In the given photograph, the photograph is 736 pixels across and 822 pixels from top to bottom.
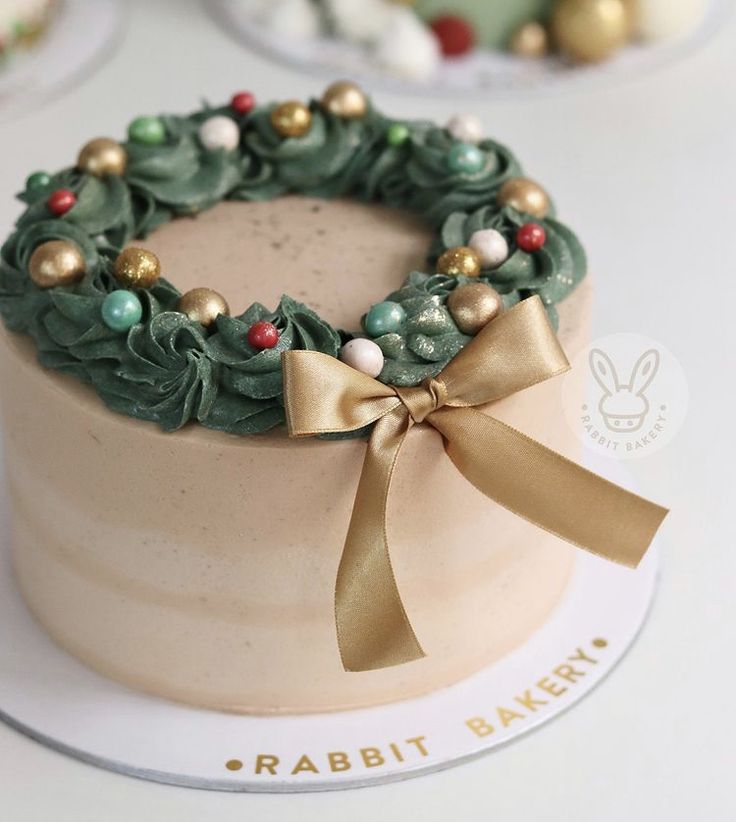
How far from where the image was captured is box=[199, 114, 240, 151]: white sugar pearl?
1.71 metres

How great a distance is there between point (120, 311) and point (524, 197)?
17.8 inches

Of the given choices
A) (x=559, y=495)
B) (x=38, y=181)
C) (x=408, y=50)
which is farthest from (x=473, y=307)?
(x=408, y=50)

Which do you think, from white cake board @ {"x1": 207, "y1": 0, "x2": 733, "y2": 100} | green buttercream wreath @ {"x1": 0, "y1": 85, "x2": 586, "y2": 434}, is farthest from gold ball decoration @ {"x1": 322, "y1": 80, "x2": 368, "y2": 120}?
white cake board @ {"x1": 207, "y1": 0, "x2": 733, "y2": 100}

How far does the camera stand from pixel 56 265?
1.49 meters

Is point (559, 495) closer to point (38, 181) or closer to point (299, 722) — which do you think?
point (299, 722)

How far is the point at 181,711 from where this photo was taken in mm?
1523

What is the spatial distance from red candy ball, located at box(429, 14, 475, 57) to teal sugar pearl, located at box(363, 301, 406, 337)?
138 centimetres

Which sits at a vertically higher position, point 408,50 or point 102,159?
point 408,50

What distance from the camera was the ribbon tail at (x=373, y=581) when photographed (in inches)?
53.2

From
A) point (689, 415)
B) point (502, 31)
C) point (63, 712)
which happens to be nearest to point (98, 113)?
point (502, 31)

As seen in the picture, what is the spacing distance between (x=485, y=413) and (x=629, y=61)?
151 cm

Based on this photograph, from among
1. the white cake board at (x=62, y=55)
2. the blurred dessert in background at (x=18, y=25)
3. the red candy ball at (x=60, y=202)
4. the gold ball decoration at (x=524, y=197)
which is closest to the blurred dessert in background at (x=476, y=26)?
the white cake board at (x=62, y=55)

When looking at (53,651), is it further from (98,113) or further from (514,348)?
(98,113)

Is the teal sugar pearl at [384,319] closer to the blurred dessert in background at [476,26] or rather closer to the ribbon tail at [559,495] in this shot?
the ribbon tail at [559,495]
